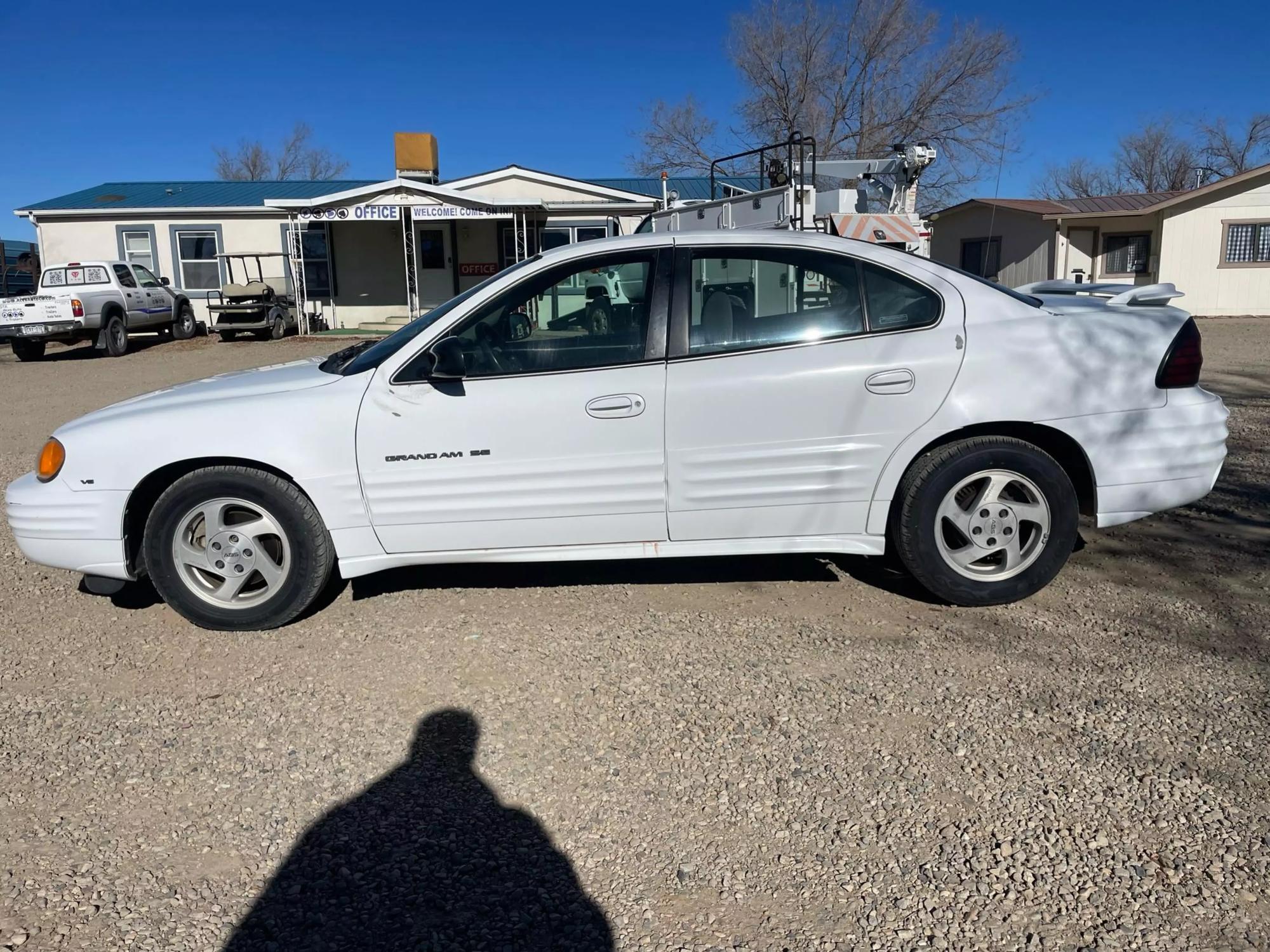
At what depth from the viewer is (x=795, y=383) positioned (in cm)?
411

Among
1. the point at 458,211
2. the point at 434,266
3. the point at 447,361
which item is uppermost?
the point at 458,211

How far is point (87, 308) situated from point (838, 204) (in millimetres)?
14726

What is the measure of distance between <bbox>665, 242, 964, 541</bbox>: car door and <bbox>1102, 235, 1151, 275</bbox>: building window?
24045 millimetres

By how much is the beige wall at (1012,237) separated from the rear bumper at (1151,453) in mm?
22219

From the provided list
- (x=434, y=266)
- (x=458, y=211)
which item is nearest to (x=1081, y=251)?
(x=458, y=211)

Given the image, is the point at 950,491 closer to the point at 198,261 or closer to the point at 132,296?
the point at 132,296

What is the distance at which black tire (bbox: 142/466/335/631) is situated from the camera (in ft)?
13.6

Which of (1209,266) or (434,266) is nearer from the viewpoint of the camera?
(434,266)

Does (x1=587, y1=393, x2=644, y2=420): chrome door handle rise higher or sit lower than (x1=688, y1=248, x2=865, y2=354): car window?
lower

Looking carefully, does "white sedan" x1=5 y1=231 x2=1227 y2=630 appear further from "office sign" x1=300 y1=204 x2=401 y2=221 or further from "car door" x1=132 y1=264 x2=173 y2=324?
"car door" x1=132 y1=264 x2=173 y2=324

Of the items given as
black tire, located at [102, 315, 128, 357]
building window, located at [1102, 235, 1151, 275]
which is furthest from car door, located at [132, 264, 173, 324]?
building window, located at [1102, 235, 1151, 275]

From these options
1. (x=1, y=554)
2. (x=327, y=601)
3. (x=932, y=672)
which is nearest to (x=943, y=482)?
(x=932, y=672)

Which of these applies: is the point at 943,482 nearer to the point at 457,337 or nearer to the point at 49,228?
the point at 457,337

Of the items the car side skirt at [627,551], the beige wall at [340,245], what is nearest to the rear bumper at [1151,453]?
the car side skirt at [627,551]
